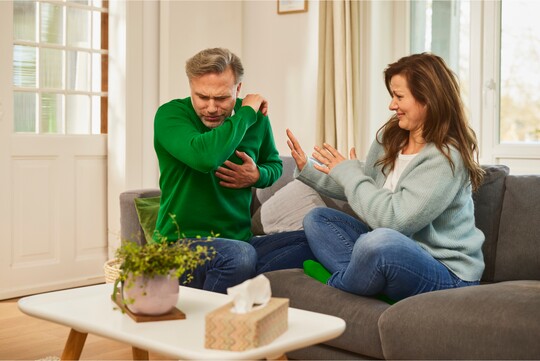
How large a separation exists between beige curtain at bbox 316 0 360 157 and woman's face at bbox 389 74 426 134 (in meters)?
1.93

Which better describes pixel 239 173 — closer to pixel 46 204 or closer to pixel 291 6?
pixel 46 204

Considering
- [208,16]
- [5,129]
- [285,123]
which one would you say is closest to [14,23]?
[5,129]

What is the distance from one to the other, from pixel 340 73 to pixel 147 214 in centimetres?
200

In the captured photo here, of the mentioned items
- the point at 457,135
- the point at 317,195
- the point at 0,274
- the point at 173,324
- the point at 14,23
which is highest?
the point at 14,23

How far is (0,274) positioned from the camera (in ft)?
14.2

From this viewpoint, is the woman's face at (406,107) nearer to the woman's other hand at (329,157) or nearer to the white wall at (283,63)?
the woman's other hand at (329,157)

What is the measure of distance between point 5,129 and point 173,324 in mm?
2709

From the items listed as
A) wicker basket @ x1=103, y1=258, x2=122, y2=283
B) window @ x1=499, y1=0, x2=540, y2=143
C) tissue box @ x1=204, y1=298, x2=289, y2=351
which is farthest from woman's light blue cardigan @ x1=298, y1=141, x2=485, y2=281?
window @ x1=499, y1=0, x2=540, y2=143

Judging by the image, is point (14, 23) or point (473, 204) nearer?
point (473, 204)

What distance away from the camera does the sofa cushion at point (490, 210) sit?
2.97 metres

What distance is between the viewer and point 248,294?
1.78 m

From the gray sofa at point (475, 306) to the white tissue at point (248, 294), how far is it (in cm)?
67

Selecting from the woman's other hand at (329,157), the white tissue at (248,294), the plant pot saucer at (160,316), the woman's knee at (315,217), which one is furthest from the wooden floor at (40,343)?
the white tissue at (248,294)

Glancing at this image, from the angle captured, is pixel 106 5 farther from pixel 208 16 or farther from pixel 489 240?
pixel 489 240
